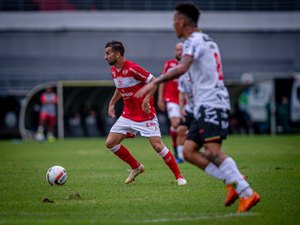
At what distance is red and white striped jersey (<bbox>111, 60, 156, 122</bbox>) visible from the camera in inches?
472

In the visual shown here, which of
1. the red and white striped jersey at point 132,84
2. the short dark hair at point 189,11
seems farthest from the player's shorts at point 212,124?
the red and white striped jersey at point 132,84

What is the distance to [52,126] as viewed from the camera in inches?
1288

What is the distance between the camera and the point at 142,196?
10.1 meters

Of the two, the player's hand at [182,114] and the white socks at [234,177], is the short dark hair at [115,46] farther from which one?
the player's hand at [182,114]

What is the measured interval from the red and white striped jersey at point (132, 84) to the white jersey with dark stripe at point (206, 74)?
3655 millimetres

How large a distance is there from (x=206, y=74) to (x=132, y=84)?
3864 mm

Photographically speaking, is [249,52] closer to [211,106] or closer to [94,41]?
[94,41]

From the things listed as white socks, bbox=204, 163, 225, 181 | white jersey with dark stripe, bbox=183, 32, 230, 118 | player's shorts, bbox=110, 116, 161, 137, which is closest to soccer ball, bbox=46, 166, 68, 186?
player's shorts, bbox=110, 116, 161, 137

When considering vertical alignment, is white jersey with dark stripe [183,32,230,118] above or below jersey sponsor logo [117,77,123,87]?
above

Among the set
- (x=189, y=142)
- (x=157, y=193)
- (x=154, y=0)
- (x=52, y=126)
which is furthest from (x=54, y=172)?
(x=154, y=0)

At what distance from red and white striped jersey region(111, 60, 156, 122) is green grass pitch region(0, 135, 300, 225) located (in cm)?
112

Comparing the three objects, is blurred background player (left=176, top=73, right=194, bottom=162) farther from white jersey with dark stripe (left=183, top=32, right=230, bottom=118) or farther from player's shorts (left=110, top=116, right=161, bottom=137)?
white jersey with dark stripe (left=183, top=32, right=230, bottom=118)

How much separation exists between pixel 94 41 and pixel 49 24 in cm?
309

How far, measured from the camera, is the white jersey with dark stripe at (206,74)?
27.1ft
